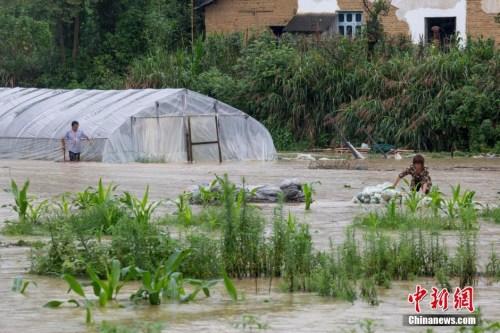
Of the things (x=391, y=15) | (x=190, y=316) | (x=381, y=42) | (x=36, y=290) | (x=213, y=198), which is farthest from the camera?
(x=391, y=15)

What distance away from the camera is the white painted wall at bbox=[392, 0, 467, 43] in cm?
4131

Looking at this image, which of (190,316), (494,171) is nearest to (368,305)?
(190,316)

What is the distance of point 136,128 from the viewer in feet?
101

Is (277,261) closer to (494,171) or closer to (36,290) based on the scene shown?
A: (36,290)

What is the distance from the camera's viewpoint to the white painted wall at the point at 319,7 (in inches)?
1714

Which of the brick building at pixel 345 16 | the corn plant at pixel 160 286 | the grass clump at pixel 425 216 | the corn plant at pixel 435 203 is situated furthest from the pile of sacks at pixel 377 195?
the brick building at pixel 345 16

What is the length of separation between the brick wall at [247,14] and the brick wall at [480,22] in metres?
6.77

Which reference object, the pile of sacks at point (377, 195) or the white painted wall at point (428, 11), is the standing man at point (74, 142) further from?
the white painted wall at point (428, 11)

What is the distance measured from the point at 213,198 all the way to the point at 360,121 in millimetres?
18683

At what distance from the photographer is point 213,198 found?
16.3 m

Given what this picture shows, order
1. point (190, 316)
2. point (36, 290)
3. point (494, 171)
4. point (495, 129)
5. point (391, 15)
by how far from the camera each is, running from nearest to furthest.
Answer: point (190, 316) < point (36, 290) < point (494, 171) < point (495, 129) < point (391, 15)

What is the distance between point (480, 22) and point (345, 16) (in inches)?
206

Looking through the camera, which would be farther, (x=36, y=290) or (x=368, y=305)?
(x=36, y=290)

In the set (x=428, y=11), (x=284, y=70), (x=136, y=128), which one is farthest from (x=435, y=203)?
(x=428, y=11)
